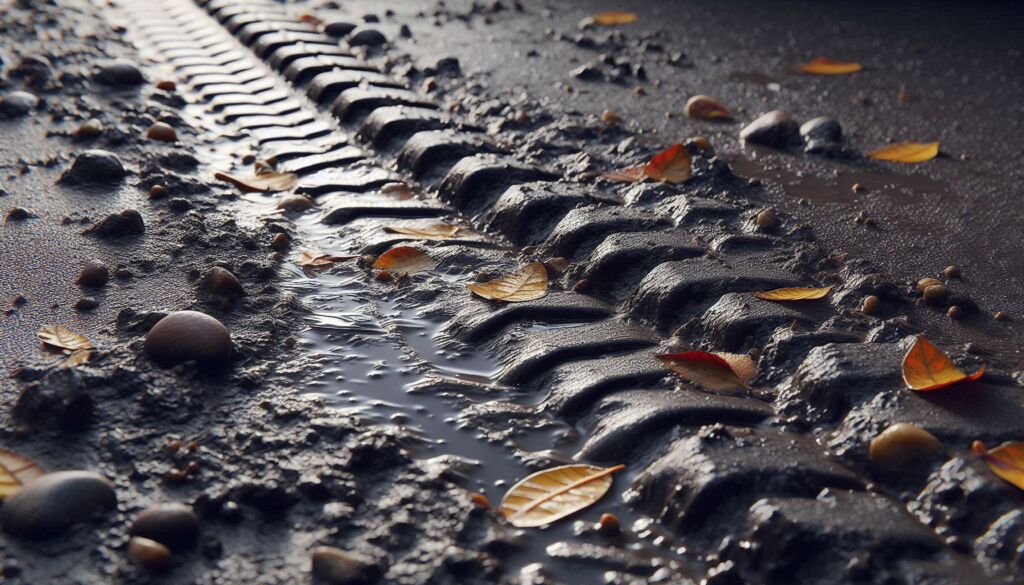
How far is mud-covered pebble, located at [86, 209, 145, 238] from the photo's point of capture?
8.79 ft

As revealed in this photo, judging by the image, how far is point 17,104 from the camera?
3.78 m

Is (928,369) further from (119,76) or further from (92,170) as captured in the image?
(119,76)

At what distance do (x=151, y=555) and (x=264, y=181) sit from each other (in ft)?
6.05

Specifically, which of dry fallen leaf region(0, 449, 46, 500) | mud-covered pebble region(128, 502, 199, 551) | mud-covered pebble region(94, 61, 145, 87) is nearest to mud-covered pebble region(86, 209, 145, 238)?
dry fallen leaf region(0, 449, 46, 500)

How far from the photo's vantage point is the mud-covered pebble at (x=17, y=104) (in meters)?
3.74

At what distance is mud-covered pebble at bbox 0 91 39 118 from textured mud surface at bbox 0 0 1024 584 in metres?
0.08

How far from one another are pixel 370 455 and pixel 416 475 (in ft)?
0.29

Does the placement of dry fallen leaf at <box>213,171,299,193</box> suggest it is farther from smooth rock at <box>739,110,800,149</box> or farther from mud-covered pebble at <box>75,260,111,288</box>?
smooth rock at <box>739,110,800,149</box>

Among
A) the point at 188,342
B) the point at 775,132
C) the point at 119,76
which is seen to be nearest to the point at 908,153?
the point at 775,132

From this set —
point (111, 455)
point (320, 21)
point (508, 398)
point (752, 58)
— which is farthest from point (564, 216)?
point (320, 21)

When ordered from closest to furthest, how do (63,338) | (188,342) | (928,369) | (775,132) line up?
(928,369), (188,342), (63,338), (775,132)

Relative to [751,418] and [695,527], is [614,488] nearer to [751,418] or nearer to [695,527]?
[695,527]

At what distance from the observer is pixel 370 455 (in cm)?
179

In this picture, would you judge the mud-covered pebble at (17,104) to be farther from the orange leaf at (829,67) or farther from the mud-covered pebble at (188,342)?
the orange leaf at (829,67)
